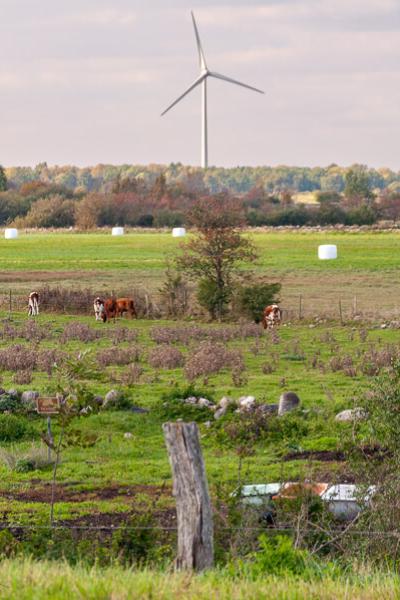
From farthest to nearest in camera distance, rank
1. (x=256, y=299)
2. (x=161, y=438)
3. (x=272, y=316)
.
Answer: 1. (x=256, y=299)
2. (x=272, y=316)
3. (x=161, y=438)

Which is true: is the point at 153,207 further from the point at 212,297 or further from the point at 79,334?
the point at 79,334

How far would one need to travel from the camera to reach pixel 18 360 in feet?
96.9

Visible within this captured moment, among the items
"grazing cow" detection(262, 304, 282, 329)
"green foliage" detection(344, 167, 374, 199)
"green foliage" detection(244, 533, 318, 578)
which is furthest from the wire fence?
"green foliage" detection(344, 167, 374, 199)

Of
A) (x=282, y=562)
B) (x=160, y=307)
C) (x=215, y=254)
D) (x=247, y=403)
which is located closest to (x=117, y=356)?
(x=247, y=403)

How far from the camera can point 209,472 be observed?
18.6 meters

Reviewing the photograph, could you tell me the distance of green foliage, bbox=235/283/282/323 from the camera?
42125 millimetres

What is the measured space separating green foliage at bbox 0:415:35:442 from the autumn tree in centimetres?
2123

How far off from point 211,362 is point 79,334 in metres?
8.41

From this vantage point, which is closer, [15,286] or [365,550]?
[365,550]

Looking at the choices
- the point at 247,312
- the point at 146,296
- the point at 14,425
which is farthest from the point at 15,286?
the point at 14,425

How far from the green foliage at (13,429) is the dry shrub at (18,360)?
7.16 m

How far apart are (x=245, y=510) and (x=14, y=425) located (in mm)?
8900

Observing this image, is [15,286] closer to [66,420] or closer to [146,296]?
[146,296]

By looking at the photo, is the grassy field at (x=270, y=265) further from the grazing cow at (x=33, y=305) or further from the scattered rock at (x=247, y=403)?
the scattered rock at (x=247, y=403)
